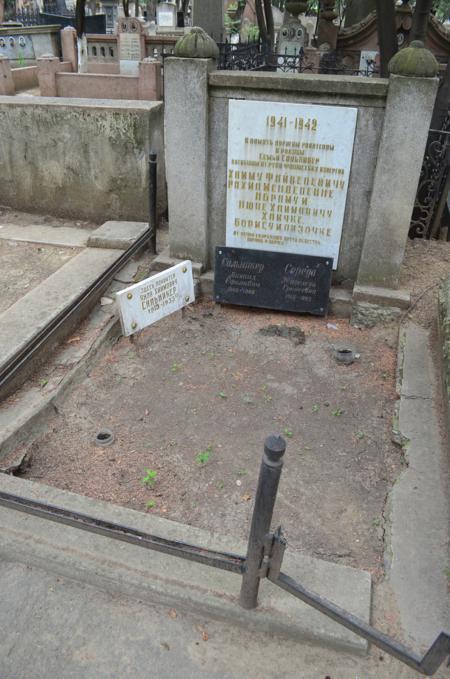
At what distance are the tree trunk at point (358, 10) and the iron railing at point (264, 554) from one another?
18.4m

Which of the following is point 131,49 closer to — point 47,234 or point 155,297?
point 47,234

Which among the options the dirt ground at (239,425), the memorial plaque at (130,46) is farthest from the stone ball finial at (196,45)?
the memorial plaque at (130,46)

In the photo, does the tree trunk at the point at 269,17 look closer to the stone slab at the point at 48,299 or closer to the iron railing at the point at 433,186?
the iron railing at the point at 433,186

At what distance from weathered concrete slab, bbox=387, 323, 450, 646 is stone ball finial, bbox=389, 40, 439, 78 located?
7.31ft

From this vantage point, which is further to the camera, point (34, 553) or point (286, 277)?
point (286, 277)

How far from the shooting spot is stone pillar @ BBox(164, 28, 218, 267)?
168 inches

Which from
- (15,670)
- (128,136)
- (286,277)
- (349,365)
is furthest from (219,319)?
(15,670)

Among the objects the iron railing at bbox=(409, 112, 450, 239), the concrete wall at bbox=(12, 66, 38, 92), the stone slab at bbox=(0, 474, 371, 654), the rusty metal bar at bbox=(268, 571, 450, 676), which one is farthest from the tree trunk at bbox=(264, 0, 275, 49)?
the rusty metal bar at bbox=(268, 571, 450, 676)

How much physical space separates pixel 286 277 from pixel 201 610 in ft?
9.99

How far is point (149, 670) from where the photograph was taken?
2111 mm

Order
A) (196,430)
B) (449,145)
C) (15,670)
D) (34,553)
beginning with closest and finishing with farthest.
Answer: (15,670) → (34,553) → (196,430) → (449,145)

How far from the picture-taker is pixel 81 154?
593 centimetres

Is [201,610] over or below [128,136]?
below

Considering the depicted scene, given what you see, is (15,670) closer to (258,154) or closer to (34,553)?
(34,553)
